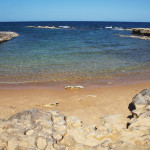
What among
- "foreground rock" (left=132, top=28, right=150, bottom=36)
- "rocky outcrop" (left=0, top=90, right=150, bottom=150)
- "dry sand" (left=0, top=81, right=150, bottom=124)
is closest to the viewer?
"rocky outcrop" (left=0, top=90, right=150, bottom=150)

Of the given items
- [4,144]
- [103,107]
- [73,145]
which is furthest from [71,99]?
[4,144]

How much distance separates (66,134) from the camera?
178 inches

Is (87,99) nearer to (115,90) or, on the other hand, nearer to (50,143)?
(115,90)

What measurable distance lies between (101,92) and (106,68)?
4.56 metres

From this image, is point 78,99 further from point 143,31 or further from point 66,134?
point 143,31

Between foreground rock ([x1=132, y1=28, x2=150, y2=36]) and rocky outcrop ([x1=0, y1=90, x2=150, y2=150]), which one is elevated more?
foreground rock ([x1=132, y1=28, x2=150, y2=36])

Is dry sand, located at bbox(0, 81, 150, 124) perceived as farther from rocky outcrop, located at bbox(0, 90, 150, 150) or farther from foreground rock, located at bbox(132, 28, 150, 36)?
foreground rock, located at bbox(132, 28, 150, 36)

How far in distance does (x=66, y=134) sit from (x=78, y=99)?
11.4ft

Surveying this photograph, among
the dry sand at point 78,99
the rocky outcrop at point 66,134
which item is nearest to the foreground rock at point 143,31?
the dry sand at point 78,99

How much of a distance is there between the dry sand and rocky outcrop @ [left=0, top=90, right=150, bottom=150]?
1196 mm

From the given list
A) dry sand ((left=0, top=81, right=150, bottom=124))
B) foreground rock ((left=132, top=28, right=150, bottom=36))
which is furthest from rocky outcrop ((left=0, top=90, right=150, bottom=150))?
foreground rock ((left=132, top=28, right=150, bottom=36))

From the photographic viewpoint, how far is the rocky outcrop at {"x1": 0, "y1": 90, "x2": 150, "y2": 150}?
12.7 ft

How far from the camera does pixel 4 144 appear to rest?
3.84m

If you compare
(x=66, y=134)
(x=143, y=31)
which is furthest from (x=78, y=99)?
(x=143, y=31)
